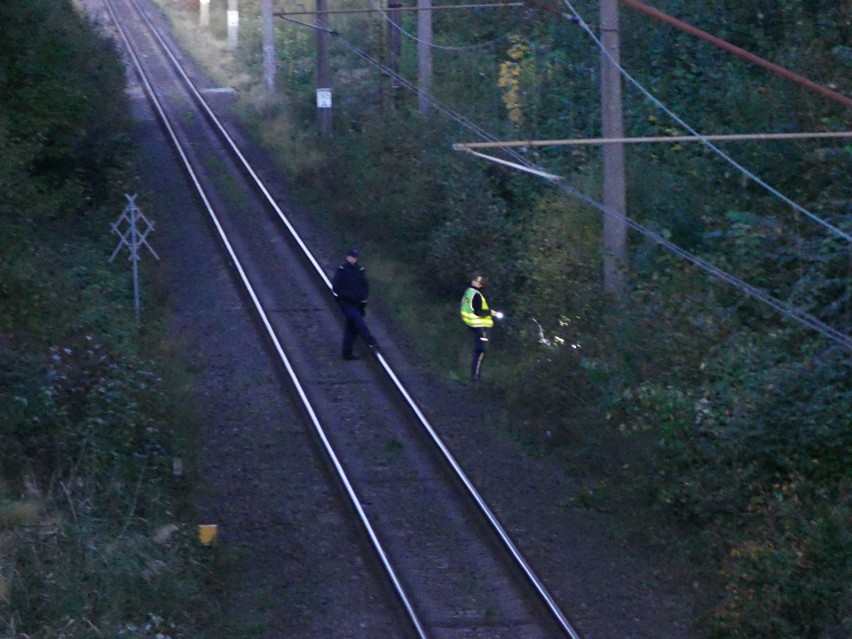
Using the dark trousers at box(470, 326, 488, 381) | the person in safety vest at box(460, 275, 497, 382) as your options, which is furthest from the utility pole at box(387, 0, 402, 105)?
the dark trousers at box(470, 326, 488, 381)

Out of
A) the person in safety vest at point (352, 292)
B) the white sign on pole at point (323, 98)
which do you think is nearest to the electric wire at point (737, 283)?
the person in safety vest at point (352, 292)

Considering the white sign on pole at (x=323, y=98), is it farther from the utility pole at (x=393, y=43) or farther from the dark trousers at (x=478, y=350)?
the dark trousers at (x=478, y=350)

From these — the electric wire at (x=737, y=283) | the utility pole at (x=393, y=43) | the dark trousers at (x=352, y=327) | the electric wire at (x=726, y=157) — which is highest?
the utility pole at (x=393, y=43)

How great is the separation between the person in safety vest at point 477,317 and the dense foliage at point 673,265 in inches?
16.5

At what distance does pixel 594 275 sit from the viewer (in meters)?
16.7

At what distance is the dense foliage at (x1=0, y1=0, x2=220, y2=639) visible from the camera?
9.02 m

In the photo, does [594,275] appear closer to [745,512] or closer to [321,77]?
[745,512]

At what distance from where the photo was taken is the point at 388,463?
14047mm

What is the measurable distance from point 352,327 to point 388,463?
410 centimetres

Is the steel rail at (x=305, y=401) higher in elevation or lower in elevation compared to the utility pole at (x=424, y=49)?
lower

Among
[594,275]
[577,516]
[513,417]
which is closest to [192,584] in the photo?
[577,516]

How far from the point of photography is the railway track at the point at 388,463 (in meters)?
10.5

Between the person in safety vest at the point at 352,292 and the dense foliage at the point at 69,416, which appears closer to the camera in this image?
the dense foliage at the point at 69,416

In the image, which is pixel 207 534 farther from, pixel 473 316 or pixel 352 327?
pixel 352 327
